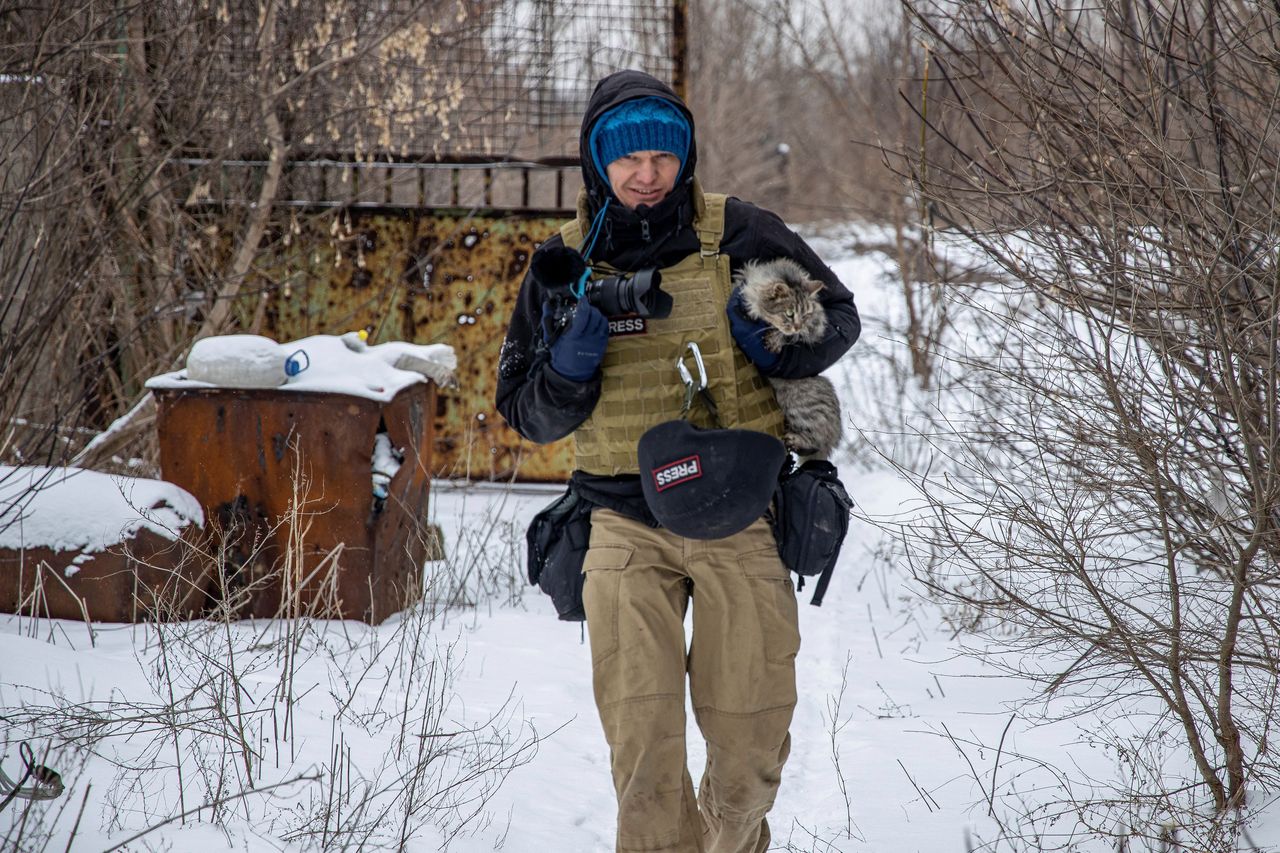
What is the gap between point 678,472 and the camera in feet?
8.43

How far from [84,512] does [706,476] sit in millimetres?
3053

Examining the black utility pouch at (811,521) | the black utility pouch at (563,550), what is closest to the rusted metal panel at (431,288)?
the black utility pouch at (563,550)

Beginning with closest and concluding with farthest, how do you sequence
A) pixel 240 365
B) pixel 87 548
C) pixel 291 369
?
pixel 87 548, pixel 240 365, pixel 291 369

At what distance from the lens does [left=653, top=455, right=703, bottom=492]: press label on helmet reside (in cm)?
256

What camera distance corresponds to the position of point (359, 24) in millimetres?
7082

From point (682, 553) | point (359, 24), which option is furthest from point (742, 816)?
point (359, 24)

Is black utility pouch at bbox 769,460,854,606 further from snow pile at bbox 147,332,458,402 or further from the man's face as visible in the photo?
snow pile at bbox 147,332,458,402

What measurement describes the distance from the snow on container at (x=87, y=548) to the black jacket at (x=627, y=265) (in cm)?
212

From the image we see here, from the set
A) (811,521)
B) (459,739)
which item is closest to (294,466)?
(459,739)

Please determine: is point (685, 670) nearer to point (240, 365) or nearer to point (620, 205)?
point (620, 205)

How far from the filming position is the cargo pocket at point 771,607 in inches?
106

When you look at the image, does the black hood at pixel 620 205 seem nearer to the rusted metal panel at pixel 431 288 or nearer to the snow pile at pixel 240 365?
the snow pile at pixel 240 365

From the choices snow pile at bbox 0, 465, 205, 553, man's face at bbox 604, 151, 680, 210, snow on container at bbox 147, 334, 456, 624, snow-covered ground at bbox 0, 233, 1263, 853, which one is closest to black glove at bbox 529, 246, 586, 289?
man's face at bbox 604, 151, 680, 210

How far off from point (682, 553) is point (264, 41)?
17.2 ft
